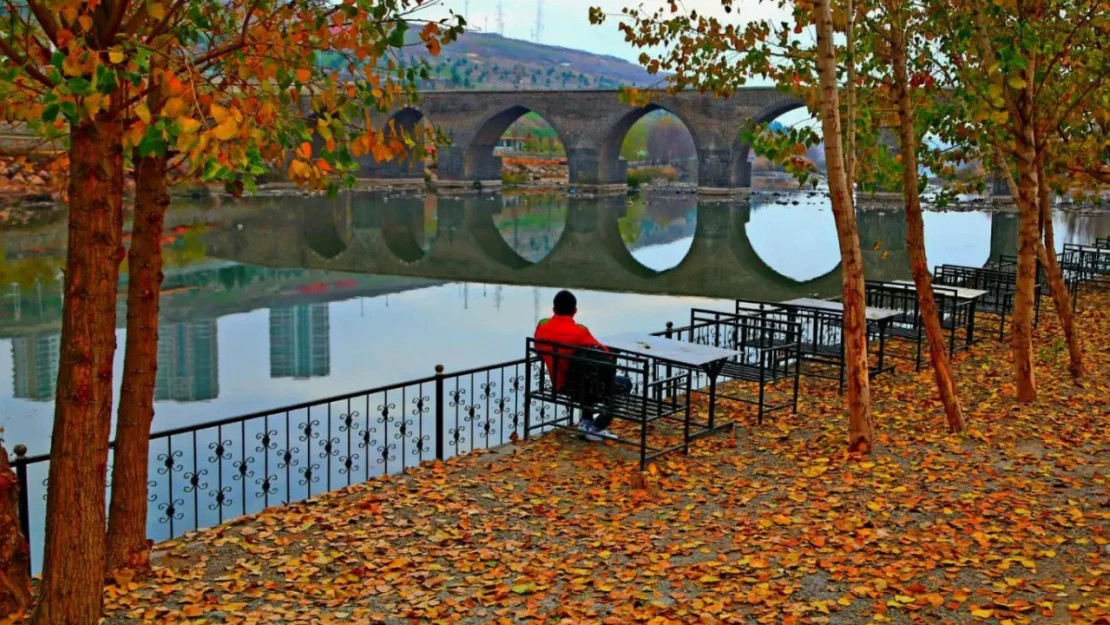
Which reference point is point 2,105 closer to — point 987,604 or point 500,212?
point 987,604

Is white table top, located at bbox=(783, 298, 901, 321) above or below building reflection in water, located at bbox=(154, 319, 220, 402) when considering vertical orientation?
above

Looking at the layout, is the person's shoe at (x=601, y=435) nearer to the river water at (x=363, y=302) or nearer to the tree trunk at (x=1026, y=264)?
the river water at (x=363, y=302)

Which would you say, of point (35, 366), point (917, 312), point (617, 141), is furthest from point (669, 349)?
point (617, 141)

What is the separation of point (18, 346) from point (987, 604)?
15.6 meters

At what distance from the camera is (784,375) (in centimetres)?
1114

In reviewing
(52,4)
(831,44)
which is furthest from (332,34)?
(831,44)

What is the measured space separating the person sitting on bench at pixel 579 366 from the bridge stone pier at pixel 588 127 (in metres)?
56.1

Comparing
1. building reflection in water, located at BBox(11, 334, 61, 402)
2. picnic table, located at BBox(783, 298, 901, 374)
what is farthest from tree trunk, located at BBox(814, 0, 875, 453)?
building reflection in water, located at BBox(11, 334, 61, 402)

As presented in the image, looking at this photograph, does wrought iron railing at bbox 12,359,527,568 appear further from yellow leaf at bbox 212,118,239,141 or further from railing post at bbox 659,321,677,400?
yellow leaf at bbox 212,118,239,141

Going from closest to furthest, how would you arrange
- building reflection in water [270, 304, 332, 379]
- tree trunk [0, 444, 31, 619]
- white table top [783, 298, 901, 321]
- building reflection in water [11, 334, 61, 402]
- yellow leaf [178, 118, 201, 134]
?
1. yellow leaf [178, 118, 201, 134]
2. tree trunk [0, 444, 31, 619]
3. white table top [783, 298, 901, 321]
4. building reflection in water [11, 334, 61, 402]
5. building reflection in water [270, 304, 332, 379]

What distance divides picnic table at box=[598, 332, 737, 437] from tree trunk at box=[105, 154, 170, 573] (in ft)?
13.4

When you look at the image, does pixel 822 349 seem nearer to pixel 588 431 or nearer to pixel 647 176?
pixel 588 431

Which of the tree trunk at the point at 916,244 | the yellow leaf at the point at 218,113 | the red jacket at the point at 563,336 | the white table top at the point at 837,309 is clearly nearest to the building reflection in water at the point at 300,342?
the red jacket at the point at 563,336

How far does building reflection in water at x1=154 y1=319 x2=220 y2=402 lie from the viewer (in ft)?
43.7
